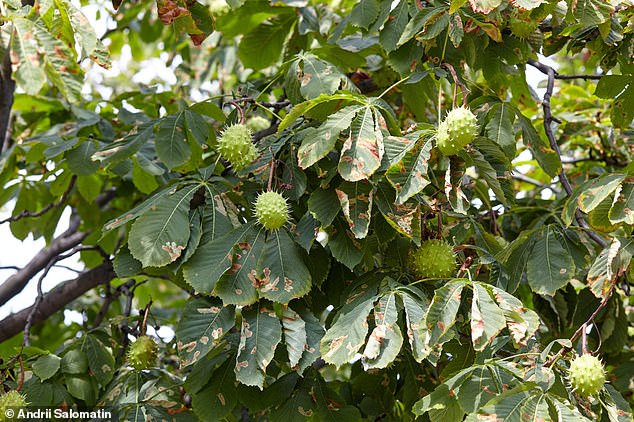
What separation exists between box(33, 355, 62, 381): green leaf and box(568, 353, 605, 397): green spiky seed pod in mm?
Result: 1591

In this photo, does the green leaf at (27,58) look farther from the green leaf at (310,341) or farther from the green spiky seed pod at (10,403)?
the green spiky seed pod at (10,403)

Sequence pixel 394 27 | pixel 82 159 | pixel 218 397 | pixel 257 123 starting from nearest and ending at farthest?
pixel 218 397 < pixel 394 27 < pixel 82 159 < pixel 257 123

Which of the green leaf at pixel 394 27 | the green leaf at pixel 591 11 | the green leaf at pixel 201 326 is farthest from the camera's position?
the green leaf at pixel 394 27

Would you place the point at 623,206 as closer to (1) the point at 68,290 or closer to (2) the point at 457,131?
(2) the point at 457,131

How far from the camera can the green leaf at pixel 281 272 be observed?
2000mm

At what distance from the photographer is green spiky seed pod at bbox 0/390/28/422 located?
2.23 metres

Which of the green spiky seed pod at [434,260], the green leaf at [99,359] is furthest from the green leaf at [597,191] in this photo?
the green leaf at [99,359]

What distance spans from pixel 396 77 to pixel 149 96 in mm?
1132

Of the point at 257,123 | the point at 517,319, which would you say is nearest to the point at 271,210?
the point at 517,319

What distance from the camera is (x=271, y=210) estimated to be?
205 cm

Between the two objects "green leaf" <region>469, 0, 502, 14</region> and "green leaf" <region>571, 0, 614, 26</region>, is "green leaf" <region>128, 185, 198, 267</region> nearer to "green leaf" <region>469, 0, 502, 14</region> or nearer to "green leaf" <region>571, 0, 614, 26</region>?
"green leaf" <region>469, 0, 502, 14</region>

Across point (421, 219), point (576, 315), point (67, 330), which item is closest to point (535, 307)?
point (576, 315)

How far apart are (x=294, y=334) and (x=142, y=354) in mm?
656

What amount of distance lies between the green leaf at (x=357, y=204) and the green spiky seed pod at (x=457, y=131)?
0.79ft
